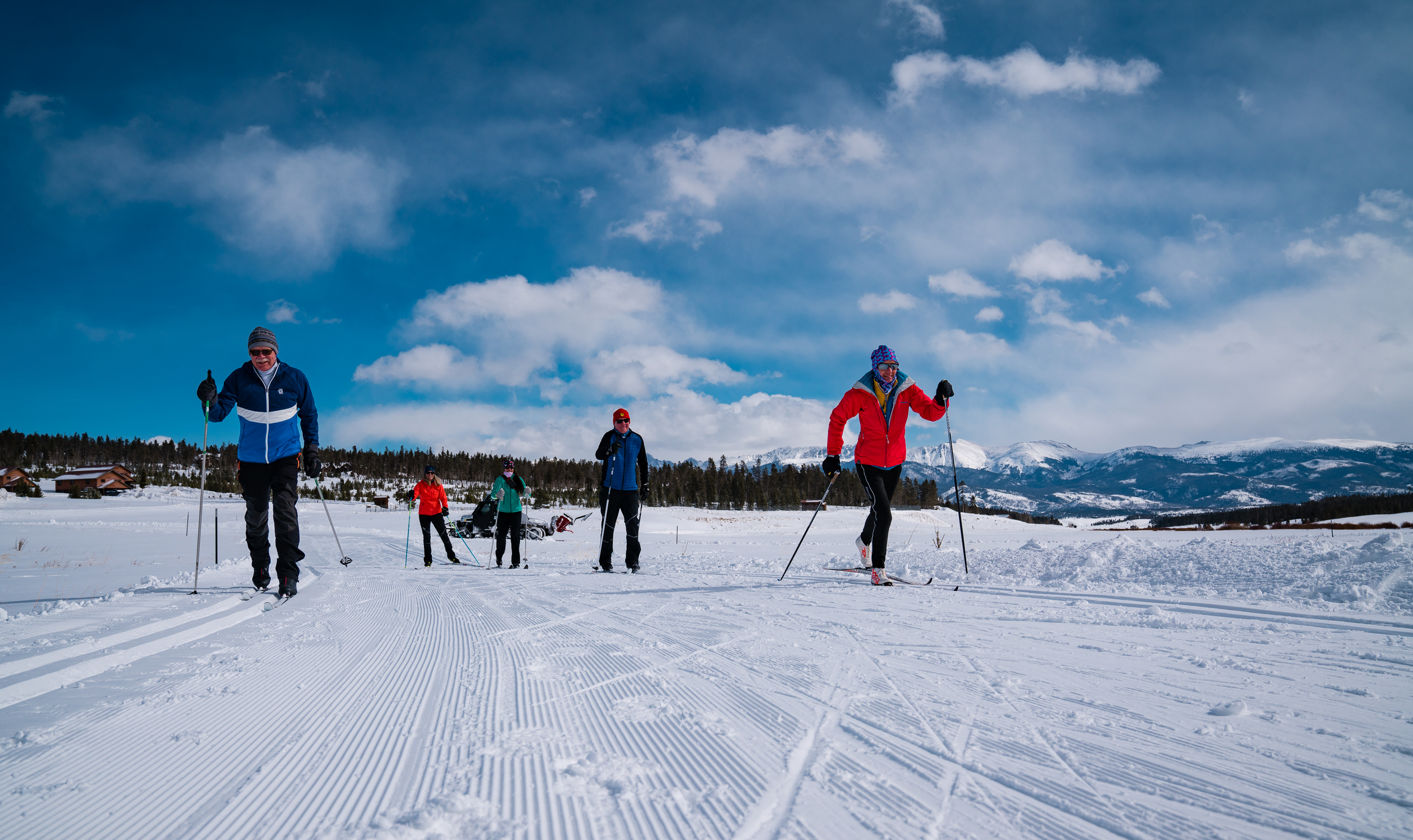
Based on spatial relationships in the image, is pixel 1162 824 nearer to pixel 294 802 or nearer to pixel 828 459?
pixel 294 802

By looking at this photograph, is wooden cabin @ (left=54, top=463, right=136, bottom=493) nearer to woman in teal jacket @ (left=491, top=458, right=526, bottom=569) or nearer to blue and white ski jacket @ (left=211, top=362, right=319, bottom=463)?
woman in teal jacket @ (left=491, top=458, right=526, bottom=569)

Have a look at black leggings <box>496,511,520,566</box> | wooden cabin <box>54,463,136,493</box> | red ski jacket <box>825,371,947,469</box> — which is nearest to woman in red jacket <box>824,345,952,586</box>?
red ski jacket <box>825,371,947,469</box>

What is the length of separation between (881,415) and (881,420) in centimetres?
6

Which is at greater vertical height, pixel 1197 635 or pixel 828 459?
pixel 828 459

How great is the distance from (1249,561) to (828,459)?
4.41 m

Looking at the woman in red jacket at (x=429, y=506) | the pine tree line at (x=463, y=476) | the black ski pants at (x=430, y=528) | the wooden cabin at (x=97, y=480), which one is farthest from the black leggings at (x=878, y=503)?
the wooden cabin at (x=97, y=480)

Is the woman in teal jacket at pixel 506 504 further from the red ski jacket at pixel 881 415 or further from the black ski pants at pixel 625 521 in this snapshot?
the red ski jacket at pixel 881 415

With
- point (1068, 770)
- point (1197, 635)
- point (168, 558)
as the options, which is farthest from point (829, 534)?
point (1068, 770)

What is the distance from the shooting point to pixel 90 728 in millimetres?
1732

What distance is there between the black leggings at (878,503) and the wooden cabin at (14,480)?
2687 inches

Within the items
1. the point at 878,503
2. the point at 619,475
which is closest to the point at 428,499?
the point at 619,475

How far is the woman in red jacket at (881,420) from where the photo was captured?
20.8ft

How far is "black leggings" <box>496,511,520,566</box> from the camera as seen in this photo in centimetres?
1051

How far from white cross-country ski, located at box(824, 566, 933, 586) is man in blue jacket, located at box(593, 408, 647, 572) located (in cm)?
274
